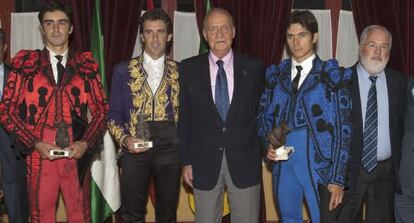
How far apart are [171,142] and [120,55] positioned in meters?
1.40

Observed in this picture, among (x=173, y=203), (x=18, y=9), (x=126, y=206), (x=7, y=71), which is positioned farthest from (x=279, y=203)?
(x=18, y=9)

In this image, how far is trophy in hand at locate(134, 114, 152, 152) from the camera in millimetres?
3240

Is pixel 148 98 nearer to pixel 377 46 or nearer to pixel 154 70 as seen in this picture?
pixel 154 70

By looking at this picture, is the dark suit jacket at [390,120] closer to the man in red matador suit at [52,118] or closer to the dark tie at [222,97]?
the dark tie at [222,97]

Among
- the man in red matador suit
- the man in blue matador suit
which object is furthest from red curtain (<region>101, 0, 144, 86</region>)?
the man in blue matador suit

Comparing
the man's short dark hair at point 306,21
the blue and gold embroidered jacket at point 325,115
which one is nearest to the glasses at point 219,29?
the man's short dark hair at point 306,21

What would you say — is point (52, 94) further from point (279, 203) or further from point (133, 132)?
point (279, 203)

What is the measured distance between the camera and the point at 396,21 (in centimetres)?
461

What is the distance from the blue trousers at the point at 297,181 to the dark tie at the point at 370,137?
43cm

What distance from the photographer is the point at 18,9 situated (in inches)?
183

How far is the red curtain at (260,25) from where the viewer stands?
450cm

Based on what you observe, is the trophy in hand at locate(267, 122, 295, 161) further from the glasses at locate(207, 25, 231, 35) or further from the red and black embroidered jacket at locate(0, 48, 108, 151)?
the red and black embroidered jacket at locate(0, 48, 108, 151)

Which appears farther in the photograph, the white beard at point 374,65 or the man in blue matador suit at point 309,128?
the white beard at point 374,65

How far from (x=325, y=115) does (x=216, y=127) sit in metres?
0.66
